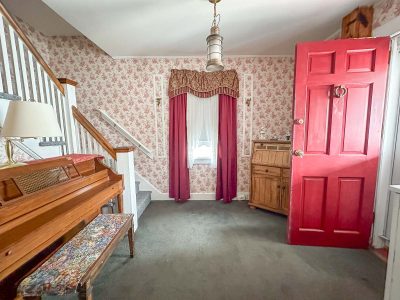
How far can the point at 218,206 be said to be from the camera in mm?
3160

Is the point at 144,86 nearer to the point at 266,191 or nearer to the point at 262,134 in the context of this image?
the point at 262,134

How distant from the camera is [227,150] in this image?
3258 mm

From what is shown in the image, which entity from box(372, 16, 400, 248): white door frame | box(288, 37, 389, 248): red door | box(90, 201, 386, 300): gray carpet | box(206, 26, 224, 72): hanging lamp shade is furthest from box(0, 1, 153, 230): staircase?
box(372, 16, 400, 248): white door frame

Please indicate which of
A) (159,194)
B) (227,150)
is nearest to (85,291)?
(159,194)

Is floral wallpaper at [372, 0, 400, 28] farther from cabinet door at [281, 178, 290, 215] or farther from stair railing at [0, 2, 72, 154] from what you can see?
stair railing at [0, 2, 72, 154]

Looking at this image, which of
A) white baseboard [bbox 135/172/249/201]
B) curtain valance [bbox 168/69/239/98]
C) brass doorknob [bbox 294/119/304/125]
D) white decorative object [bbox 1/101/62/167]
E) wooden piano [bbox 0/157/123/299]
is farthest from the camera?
white baseboard [bbox 135/172/249/201]

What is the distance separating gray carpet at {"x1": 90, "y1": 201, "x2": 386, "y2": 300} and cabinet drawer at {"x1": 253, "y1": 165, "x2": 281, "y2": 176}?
0.70m

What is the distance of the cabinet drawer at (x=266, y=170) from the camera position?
2.75m

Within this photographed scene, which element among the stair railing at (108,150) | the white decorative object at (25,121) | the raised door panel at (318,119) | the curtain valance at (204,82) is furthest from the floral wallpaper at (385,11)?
the white decorative object at (25,121)

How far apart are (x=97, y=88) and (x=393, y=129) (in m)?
3.91

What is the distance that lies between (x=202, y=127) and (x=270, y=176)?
1361 millimetres

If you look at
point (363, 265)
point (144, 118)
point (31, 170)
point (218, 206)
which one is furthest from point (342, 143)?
point (144, 118)

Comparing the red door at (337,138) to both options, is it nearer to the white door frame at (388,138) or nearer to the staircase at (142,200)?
the white door frame at (388,138)

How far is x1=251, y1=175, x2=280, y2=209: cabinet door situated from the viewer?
278 cm
